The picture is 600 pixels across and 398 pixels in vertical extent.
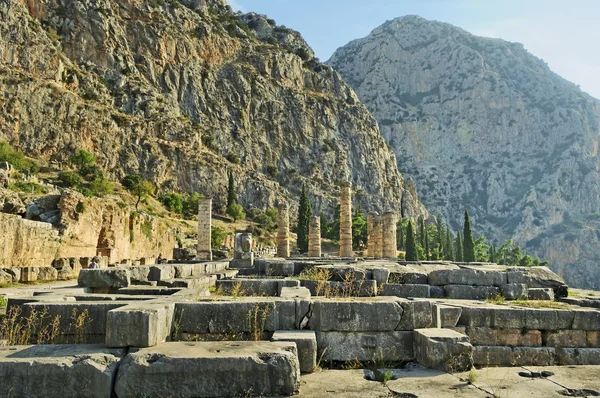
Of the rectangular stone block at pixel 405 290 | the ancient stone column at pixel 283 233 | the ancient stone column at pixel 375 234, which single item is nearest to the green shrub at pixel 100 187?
the ancient stone column at pixel 283 233

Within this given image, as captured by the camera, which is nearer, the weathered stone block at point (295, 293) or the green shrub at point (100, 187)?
the weathered stone block at point (295, 293)

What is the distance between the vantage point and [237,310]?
6195 millimetres

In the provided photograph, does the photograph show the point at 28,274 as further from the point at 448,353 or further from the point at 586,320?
the point at 586,320

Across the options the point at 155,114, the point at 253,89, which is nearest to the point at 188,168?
the point at 155,114

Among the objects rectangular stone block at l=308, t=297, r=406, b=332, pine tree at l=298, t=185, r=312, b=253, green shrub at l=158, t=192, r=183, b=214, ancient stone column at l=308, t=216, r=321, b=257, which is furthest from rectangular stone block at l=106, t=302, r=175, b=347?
green shrub at l=158, t=192, r=183, b=214

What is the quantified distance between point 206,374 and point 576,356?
637cm

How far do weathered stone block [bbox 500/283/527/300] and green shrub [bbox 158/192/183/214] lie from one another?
56.5 metres

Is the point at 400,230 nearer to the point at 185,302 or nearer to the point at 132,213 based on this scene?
the point at 132,213

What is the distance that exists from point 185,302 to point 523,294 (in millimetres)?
9215

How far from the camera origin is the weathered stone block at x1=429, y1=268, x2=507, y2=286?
1198 centimetres

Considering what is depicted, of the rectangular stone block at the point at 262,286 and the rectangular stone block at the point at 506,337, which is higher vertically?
the rectangular stone block at the point at 262,286

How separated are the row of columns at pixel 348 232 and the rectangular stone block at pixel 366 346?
102 ft

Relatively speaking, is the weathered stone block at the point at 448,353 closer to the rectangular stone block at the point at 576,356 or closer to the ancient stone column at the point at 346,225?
the rectangular stone block at the point at 576,356

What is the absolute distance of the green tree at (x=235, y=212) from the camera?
7225 cm
